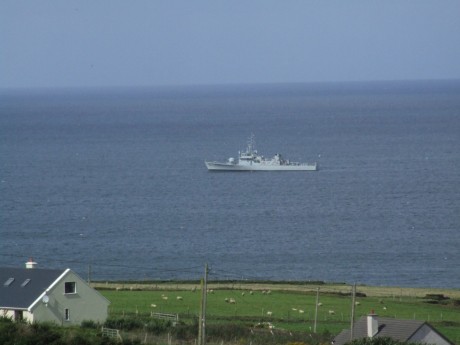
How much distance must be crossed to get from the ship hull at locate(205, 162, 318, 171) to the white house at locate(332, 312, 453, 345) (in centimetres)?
9760

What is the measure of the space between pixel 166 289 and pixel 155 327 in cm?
1780

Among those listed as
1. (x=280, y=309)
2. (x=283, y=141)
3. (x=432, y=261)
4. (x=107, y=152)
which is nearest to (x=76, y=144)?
(x=107, y=152)

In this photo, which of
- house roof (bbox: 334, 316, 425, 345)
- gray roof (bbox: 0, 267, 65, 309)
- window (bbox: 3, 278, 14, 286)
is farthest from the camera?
window (bbox: 3, 278, 14, 286)

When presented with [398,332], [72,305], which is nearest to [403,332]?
[398,332]

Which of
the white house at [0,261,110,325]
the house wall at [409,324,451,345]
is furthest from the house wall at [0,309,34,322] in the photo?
the house wall at [409,324,451,345]

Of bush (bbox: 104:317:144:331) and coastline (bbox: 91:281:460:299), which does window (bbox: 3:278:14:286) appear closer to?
bush (bbox: 104:317:144:331)

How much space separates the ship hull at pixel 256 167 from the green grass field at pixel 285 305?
75.6m

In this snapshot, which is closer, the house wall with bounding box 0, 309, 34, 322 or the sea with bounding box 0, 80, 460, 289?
the house wall with bounding box 0, 309, 34, 322

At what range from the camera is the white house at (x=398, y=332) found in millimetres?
35469

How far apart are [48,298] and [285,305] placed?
48.5ft

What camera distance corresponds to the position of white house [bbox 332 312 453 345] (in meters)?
35.5

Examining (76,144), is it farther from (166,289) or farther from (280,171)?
(166,289)

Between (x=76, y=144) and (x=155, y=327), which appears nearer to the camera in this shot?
(x=155, y=327)

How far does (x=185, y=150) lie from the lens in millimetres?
166750
